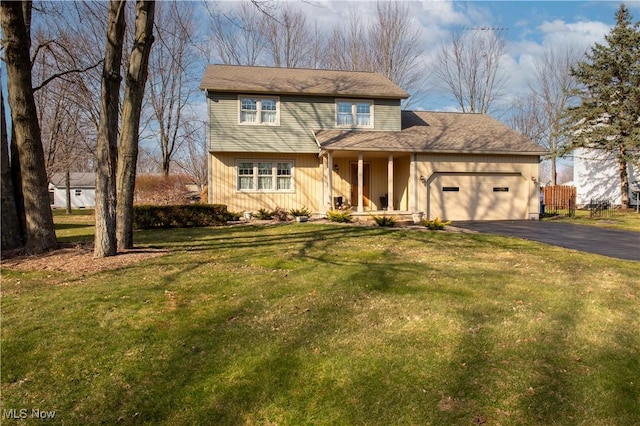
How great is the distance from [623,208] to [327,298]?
87.4 ft

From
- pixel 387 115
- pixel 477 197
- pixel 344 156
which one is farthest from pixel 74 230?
pixel 477 197

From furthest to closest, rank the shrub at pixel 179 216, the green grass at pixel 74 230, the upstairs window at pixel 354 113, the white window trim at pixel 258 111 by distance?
the upstairs window at pixel 354 113, the white window trim at pixel 258 111, the shrub at pixel 179 216, the green grass at pixel 74 230

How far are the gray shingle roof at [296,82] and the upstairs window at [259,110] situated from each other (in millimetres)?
469

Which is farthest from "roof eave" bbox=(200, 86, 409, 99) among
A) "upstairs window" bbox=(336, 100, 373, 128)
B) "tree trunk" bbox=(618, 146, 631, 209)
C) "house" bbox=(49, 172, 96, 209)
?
"house" bbox=(49, 172, 96, 209)

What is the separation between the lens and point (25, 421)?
283 centimetres

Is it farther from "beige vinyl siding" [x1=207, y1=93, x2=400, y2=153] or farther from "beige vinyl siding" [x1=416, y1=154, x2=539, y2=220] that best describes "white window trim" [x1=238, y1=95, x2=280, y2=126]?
"beige vinyl siding" [x1=416, y1=154, x2=539, y2=220]

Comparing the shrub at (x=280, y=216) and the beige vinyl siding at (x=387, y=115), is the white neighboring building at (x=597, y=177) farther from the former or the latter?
the shrub at (x=280, y=216)

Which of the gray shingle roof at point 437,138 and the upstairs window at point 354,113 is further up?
the upstairs window at point 354,113

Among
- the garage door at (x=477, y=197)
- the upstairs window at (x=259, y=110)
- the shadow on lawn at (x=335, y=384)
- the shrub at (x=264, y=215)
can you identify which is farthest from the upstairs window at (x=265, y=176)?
the shadow on lawn at (x=335, y=384)

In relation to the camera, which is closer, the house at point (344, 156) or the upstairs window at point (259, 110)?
the house at point (344, 156)

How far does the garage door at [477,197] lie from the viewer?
17.8 meters

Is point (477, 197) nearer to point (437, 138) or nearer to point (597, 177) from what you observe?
point (437, 138)

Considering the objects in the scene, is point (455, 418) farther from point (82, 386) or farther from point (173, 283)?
point (173, 283)

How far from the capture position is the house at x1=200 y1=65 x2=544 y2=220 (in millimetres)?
17547
